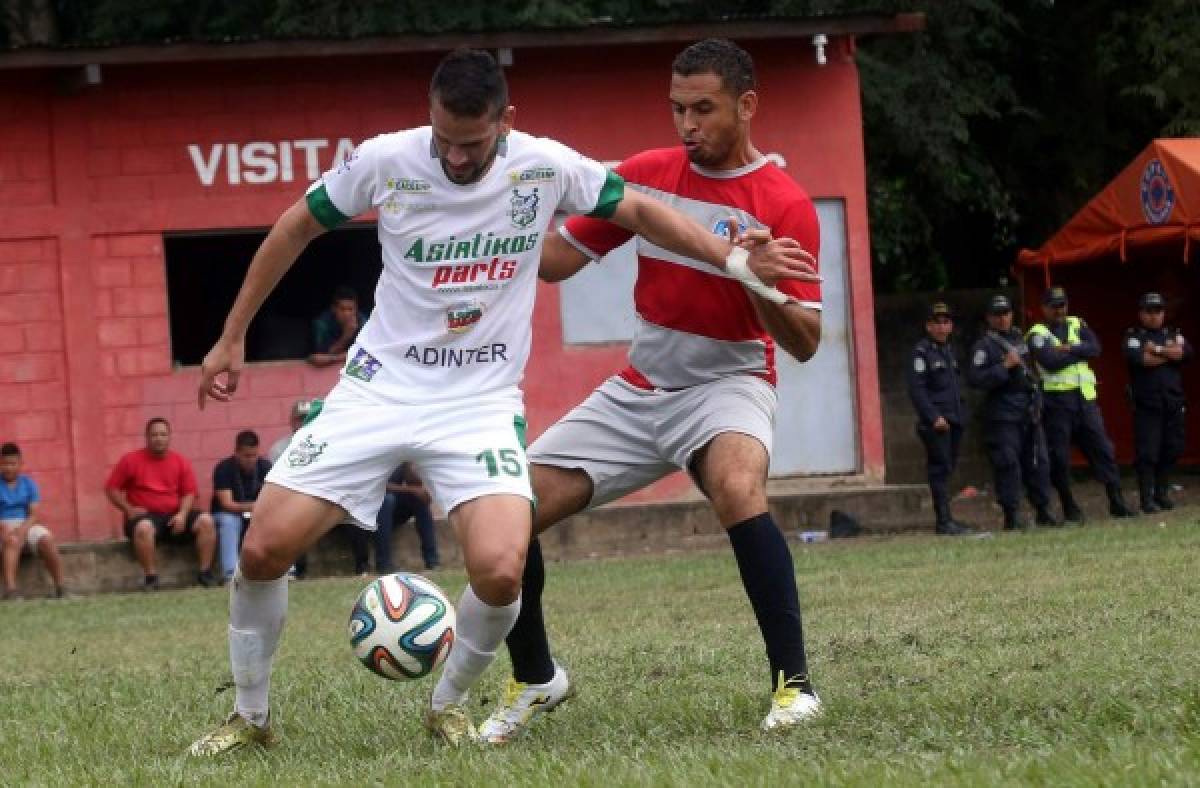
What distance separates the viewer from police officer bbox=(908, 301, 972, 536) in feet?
61.5

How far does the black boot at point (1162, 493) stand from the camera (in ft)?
65.8

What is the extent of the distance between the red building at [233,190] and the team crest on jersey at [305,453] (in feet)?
39.7

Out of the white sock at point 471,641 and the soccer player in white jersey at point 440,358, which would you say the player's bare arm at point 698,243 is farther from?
the white sock at point 471,641

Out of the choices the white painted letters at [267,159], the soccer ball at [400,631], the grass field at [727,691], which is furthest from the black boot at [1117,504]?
the soccer ball at [400,631]

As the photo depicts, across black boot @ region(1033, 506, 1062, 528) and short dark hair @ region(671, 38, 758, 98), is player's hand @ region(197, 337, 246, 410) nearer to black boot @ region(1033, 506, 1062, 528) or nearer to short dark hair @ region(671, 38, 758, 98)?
short dark hair @ region(671, 38, 758, 98)

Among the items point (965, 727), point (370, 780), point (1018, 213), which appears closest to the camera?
point (370, 780)

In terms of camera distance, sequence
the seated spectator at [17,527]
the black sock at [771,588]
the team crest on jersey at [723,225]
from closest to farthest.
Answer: the black sock at [771,588]
the team crest on jersey at [723,225]
the seated spectator at [17,527]

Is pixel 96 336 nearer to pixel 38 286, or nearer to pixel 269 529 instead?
pixel 38 286

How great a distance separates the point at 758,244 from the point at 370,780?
6.60ft

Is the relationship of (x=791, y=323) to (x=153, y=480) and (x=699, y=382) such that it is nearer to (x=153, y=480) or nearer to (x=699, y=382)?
(x=699, y=382)

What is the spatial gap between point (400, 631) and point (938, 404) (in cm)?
1265

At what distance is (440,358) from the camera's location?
680 cm

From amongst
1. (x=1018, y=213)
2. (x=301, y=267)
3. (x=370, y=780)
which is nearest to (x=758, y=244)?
(x=370, y=780)

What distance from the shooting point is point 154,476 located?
59.6ft
